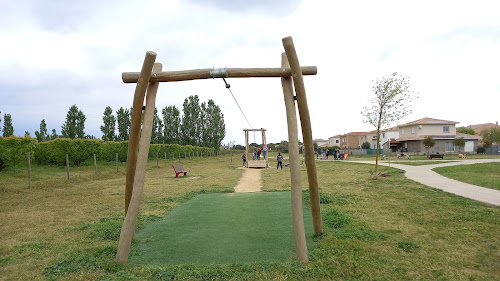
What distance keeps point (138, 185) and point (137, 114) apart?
3.80 ft

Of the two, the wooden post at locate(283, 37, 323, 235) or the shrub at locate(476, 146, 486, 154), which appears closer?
the wooden post at locate(283, 37, 323, 235)

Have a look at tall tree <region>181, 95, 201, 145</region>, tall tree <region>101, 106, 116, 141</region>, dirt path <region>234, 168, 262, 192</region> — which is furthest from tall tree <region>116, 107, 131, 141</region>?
dirt path <region>234, 168, 262, 192</region>

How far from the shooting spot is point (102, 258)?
195 inches

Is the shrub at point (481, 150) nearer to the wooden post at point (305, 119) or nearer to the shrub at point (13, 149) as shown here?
the wooden post at point (305, 119)

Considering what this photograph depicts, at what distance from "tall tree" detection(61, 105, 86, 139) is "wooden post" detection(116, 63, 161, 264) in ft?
150

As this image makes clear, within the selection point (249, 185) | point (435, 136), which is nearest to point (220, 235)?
point (249, 185)

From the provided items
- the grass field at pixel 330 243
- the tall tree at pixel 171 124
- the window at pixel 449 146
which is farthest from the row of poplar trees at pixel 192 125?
the grass field at pixel 330 243

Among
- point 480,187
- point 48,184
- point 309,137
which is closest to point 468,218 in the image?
point 309,137

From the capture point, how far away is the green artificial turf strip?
4883mm

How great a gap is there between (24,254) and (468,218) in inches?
350

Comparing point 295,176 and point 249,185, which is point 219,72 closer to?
point 295,176

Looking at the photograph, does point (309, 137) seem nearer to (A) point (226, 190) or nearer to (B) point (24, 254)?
(B) point (24, 254)

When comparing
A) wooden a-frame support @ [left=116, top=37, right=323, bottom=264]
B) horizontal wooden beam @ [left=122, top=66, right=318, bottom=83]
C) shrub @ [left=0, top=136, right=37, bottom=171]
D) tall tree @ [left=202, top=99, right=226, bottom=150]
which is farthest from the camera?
tall tree @ [left=202, top=99, right=226, bottom=150]

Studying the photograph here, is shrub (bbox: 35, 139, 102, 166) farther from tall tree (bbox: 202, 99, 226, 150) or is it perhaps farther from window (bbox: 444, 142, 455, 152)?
window (bbox: 444, 142, 455, 152)
